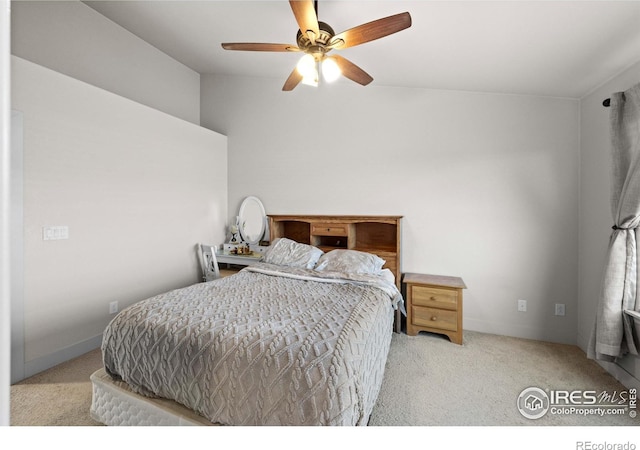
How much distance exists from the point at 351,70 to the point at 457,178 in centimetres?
175

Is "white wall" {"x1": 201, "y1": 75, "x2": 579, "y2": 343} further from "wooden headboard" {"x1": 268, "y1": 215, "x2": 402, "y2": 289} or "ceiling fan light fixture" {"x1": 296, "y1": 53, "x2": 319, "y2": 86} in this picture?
"ceiling fan light fixture" {"x1": 296, "y1": 53, "x2": 319, "y2": 86}

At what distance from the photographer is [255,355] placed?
4.43 feet

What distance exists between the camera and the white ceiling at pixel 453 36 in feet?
5.78

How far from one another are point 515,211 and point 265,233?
3008 mm

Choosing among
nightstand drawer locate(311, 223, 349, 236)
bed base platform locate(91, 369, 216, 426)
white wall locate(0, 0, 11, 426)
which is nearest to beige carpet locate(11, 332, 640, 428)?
bed base platform locate(91, 369, 216, 426)

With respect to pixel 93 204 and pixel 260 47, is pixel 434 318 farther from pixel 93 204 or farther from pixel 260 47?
pixel 93 204

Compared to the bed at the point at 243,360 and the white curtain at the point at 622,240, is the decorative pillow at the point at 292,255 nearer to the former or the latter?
the bed at the point at 243,360

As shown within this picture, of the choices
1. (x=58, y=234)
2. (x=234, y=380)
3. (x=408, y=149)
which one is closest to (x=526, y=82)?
(x=408, y=149)

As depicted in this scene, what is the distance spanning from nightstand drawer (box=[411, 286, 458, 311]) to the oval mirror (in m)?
2.18

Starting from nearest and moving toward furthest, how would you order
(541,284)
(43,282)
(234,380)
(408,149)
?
1. (234,380)
2. (43,282)
3. (541,284)
4. (408,149)

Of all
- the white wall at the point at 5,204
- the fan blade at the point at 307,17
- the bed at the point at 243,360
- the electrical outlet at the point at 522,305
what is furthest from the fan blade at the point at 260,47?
the electrical outlet at the point at 522,305

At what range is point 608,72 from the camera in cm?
220
